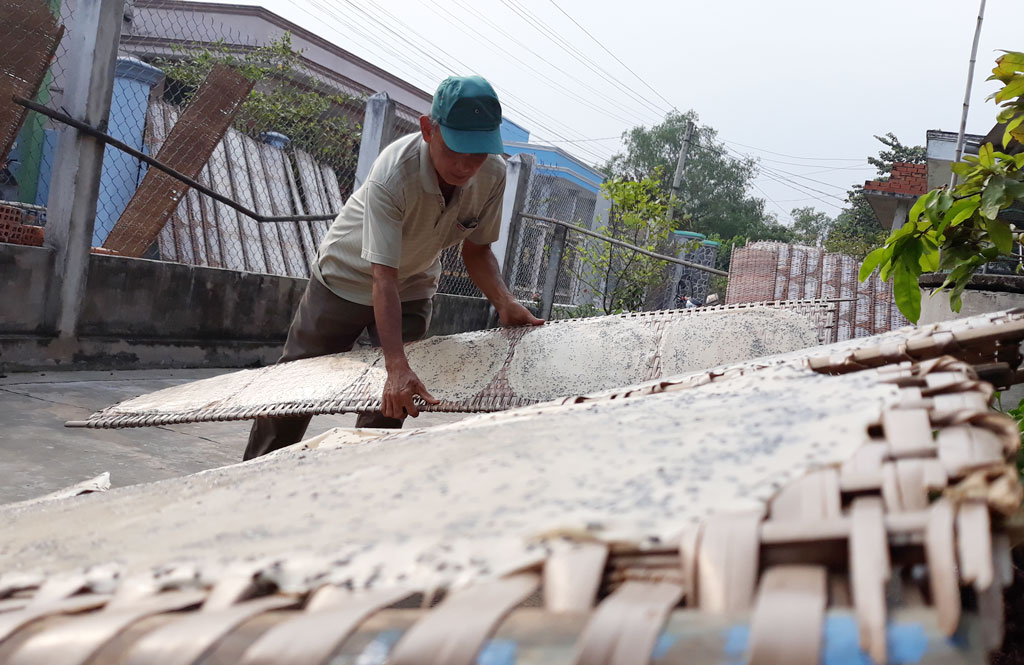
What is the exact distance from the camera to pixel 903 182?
401 inches

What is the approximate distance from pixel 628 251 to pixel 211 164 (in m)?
3.48

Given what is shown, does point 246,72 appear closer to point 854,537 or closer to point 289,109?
point 289,109

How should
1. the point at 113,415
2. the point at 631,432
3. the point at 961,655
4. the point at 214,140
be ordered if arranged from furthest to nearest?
the point at 214,140
the point at 113,415
the point at 631,432
the point at 961,655

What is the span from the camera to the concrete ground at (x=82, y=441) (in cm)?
280


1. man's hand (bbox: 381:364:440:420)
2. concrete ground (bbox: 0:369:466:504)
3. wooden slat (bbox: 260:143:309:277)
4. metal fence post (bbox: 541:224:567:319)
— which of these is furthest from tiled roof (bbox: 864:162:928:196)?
man's hand (bbox: 381:364:440:420)

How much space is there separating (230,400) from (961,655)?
259 centimetres

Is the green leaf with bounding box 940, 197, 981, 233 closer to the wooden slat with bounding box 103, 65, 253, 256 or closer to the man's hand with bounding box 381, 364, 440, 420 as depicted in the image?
the man's hand with bounding box 381, 364, 440, 420

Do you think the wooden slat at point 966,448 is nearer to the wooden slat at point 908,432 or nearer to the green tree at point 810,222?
the wooden slat at point 908,432

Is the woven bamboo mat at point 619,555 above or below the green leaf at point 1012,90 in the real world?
below

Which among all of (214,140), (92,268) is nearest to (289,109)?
(214,140)

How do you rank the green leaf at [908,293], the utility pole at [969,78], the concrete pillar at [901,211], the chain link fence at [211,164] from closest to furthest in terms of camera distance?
the green leaf at [908,293] → the utility pole at [969,78] → the chain link fence at [211,164] → the concrete pillar at [901,211]

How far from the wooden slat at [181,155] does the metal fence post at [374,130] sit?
0.86m

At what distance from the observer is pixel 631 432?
0.77m

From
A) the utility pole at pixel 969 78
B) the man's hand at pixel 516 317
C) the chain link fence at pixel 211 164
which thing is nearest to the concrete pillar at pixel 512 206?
the chain link fence at pixel 211 164
